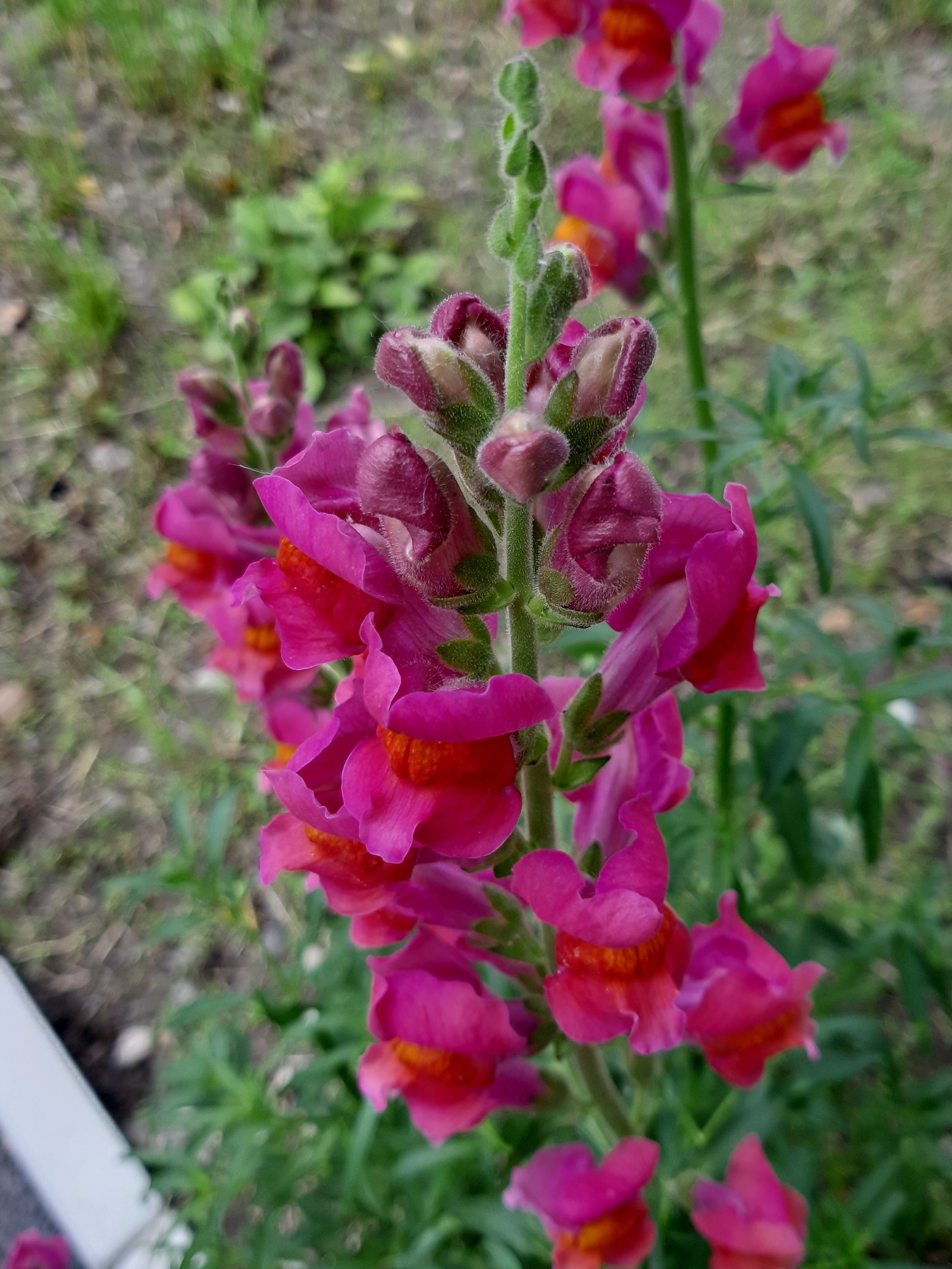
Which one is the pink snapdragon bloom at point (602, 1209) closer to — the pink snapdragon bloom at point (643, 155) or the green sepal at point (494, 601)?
the green sepal at point (494, 601)

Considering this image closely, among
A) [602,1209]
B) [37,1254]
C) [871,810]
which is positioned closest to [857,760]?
[871,810]

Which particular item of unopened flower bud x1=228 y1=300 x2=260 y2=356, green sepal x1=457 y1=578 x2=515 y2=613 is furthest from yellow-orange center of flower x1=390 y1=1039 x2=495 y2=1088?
Result: unopened flower bud x1=228 y1=300 x2=260 y2=356

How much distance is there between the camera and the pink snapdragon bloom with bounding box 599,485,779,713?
2.80ft

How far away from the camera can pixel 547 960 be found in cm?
112

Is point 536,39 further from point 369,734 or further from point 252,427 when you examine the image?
point 369,734

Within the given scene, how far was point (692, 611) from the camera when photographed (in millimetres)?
878

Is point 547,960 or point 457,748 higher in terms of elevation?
point 457,748

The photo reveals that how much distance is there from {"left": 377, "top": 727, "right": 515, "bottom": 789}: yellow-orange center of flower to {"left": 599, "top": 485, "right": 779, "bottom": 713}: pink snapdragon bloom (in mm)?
181

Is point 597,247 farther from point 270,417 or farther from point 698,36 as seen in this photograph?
point 270,417

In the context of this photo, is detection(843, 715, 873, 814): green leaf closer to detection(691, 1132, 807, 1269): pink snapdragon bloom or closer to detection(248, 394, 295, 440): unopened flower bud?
detection(691, 1132, 807, 1269): pink snapdragon bloom

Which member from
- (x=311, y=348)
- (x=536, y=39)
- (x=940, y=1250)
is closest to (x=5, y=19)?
(x=311, y=348)

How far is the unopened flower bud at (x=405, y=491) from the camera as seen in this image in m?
0.81

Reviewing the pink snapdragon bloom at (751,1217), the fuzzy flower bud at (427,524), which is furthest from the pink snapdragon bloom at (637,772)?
the pink snapdragon bloom at (751,1217)

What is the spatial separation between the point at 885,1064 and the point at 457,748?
1.44 metres
